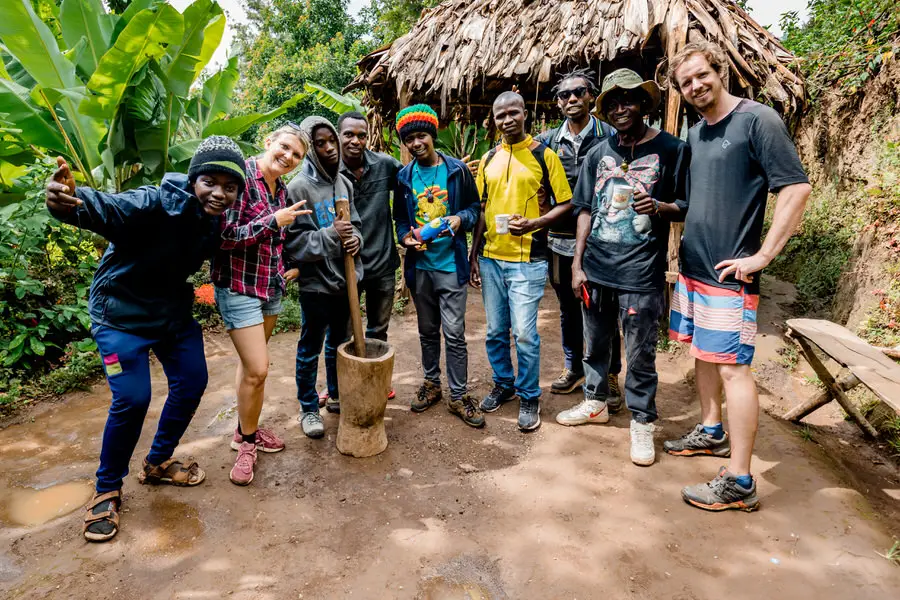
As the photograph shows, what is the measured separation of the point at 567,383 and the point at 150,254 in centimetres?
281

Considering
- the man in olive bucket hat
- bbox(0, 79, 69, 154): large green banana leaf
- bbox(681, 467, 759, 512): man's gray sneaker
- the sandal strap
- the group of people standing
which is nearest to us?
the group of people standing

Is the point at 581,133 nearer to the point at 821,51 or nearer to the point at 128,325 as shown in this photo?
the point at 128,325

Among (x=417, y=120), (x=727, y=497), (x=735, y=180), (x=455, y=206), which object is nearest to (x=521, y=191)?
(x=455, y=206)

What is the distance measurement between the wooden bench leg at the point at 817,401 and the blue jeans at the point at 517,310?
A: 1679 millimetres

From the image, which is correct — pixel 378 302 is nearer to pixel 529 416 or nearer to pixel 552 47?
pixel 529 416

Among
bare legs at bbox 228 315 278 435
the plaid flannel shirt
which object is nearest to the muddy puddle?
bare legs at bbox 228 315 278 435

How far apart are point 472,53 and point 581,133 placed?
2.30m

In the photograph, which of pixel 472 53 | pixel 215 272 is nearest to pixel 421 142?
pixel 215 272

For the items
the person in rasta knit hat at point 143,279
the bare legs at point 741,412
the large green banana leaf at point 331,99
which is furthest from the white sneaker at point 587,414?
the large green banana leaf at point 331,99

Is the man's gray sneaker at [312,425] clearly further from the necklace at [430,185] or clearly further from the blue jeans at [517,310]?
the necklace at [430,185]

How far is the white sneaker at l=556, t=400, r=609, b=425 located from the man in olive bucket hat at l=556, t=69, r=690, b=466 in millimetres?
357

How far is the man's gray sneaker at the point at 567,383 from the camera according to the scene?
3.74 meters

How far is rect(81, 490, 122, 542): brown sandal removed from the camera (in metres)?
2.17

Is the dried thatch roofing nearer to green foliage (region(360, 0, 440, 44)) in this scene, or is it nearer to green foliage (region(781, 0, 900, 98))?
green foliage (region(781, 0, 900, 98))
